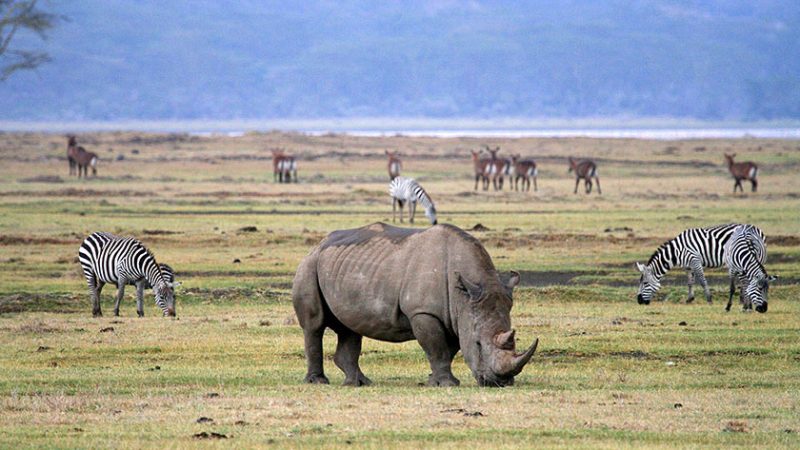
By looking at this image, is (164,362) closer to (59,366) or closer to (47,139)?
(59,366)

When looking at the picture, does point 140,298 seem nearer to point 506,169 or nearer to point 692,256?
point 692,256

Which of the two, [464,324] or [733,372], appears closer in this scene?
[464,324]

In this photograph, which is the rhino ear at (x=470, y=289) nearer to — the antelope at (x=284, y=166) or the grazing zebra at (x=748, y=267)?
the grazing zebra at (x=748, y=267)

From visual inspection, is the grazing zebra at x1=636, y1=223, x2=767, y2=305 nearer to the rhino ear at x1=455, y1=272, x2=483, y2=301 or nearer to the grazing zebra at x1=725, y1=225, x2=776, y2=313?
the grazing zebra at x1=725, y1=225, x2=776, y2=313

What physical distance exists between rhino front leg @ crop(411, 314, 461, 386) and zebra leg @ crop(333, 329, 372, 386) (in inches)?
37.4

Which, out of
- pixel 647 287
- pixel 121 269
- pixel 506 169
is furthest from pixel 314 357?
pixel 506 169

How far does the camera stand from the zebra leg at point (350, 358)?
568 inches

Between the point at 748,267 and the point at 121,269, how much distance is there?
10.5 metres

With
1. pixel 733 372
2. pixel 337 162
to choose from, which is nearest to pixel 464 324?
pixel 733 372

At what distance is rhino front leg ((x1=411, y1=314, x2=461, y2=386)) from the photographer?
539 inches

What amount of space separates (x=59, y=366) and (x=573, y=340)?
6748 mm

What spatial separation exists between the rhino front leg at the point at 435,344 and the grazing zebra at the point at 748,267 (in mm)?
9234

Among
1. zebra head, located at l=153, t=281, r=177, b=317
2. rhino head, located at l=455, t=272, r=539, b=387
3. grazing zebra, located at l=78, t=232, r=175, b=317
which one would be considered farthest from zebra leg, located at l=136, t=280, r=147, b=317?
rhino head, located at l=455, t=272, r=539, b=387

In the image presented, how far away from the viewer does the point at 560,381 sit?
14.5m
